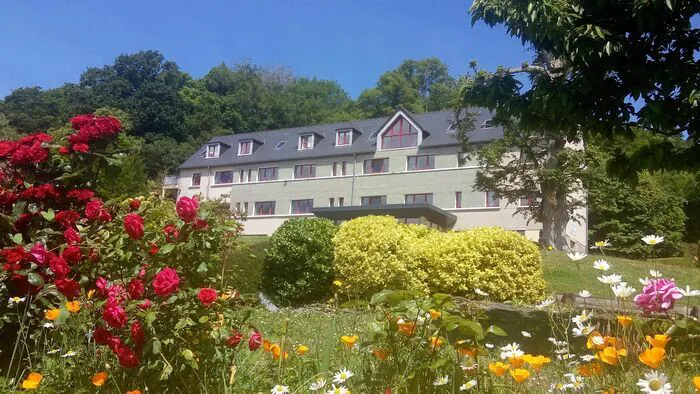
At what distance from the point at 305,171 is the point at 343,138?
4.05 meters

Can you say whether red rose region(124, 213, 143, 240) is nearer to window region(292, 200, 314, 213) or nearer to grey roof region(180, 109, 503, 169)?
grey roof region(180, 109, 503, 169)

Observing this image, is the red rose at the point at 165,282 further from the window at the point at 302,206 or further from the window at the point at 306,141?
the window at the point at 306,141

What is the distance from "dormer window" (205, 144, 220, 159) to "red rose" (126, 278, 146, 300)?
50.9 m

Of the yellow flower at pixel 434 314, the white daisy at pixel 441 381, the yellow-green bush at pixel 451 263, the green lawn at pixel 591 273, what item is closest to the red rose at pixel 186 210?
the yellow flower at pixel 434 314

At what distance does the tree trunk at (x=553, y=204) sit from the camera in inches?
1013

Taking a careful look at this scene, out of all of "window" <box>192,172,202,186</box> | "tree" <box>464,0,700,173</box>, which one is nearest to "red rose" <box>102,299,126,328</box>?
"tree" <box>464,0,700,173</box>

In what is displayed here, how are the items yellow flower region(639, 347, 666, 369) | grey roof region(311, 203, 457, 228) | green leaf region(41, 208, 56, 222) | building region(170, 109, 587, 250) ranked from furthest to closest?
building region(170, 109, 587, 250) < grey roof region(311, 203, 457, 228) < green leaf region(41, 208, 56, 222) < yellow flower region(639, 347, 666, 369)

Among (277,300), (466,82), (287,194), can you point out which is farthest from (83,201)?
(287,194)

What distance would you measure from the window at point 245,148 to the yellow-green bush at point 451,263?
38.6 m

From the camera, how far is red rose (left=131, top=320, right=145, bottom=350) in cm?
285

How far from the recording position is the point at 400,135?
42469mm

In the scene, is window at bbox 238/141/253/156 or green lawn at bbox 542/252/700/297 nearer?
green lawn at bbox 542/252/700/297

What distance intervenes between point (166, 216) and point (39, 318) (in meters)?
1.28

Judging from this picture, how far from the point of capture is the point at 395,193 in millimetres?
41688
